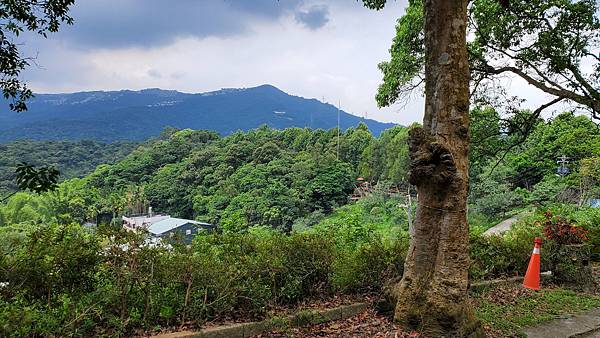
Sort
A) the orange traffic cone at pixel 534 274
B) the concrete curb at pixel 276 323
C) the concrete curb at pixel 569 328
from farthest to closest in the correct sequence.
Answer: the orange traffic cone at pixel 534 274 < the concrete curb at pixel 569 328 < the concrete curb at pixel 276 323

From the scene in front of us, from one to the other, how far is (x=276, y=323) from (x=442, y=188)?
193cm

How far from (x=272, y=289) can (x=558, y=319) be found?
3.25 m

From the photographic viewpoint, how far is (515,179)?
95.8 feet

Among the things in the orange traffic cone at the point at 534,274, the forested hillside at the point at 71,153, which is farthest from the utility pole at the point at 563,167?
the forested hillside at the point at 71,153

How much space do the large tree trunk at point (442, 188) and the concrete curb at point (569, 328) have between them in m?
0.98

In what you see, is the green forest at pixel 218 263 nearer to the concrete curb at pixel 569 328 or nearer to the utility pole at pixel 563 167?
the utility pole at pixel 563 167

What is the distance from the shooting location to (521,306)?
4.75 meters

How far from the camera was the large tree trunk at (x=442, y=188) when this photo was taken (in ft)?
11.5

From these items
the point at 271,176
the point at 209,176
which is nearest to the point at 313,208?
the point at 271,176

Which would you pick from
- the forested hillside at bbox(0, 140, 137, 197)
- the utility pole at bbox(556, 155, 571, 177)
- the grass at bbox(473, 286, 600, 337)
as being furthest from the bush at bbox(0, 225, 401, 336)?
the forested hillside at bbox(0, 140, 137, 197)

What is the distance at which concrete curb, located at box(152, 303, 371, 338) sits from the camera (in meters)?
3.26

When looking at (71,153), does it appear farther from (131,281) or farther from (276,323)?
(276,323)

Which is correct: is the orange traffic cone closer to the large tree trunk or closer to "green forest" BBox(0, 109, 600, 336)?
"green forest" BBox(0, 109, 600, 336)

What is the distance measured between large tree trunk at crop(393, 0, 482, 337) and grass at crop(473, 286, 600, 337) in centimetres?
71
